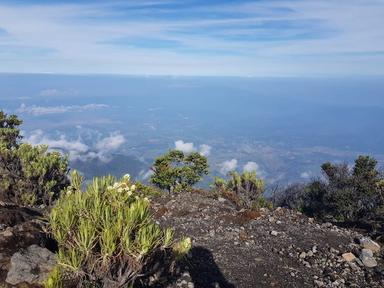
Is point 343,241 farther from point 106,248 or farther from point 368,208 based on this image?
point 368,208

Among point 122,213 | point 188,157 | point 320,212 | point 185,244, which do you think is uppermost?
point 122,213

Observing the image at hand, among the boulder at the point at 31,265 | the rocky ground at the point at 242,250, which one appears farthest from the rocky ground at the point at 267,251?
the boulder at the point at 31,265

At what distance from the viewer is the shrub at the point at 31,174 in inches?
859

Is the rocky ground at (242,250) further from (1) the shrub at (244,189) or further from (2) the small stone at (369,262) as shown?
(1) the shrub at (244,189)

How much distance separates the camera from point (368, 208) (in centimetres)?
2933

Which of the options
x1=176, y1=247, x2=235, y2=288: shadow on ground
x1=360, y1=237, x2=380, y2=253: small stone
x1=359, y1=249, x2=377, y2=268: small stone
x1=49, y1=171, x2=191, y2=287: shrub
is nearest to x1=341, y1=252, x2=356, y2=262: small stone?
x1=359, y1=249, x2=377, y2=268: small stone

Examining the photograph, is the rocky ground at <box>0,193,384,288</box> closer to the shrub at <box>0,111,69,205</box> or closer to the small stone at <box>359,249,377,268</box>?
the small stone at <box>359,249,377,268</box>

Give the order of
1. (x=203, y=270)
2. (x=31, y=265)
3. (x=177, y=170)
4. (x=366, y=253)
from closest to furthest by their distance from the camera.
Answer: (x=31, y=265) < (x=203, y=270) < (x=366, y=253) < (x=177, y=170)

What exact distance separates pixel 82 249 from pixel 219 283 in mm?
5901

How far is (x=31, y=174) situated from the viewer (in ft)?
73.2

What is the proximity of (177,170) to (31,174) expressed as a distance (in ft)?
43.3

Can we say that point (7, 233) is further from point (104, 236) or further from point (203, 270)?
point (203, 270)

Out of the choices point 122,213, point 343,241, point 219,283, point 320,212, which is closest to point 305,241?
point 343,241

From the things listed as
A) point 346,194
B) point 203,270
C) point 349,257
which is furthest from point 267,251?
point 346,194
